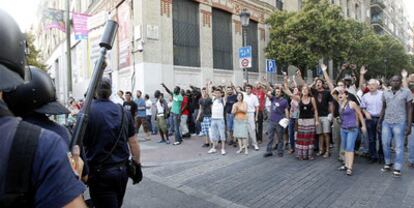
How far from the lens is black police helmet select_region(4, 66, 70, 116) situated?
1761 mm

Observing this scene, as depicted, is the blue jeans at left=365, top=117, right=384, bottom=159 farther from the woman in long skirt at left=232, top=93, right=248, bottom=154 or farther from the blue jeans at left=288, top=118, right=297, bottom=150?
the woman in long skirt at left=232, top=93, right=248, bottom=154

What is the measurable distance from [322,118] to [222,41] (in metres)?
12.4

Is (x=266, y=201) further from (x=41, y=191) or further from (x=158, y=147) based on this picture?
(x=158, y=147)

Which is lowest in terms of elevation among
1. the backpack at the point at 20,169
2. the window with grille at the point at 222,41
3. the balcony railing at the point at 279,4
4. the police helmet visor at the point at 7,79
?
the backpack at the point at 20,169

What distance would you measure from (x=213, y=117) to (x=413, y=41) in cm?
14001

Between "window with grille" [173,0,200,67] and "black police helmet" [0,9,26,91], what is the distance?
53.1 ft

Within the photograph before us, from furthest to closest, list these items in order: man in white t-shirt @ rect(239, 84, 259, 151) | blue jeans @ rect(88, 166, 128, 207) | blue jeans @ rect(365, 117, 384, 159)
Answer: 1. man in white t-shirt @ rect(239, 84, 259, 151)
2. blue jeans @ rect(365, 117, 384, 159)
3. blue jeans @ rect(88, 166, 128, 207)

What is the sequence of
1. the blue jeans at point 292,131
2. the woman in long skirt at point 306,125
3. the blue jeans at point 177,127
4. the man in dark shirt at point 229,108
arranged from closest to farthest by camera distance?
the woman in long skirt at point 306,125, the blue jeans at point 292,131, the man in dark shirt at point 229,108, the blue jeans at point 177,127

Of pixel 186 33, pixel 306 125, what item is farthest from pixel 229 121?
pixel 186 33

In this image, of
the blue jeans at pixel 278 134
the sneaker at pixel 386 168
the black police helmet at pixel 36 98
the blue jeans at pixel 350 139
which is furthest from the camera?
the blue jeans at pixel 278 134

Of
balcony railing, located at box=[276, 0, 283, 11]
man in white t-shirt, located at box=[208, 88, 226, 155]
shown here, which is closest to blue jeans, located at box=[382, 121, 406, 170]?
man in white t-shirt, located at box=[208, 88, 226, 155]

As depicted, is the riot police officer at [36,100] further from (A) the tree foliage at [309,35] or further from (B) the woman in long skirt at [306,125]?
(A) the tree foliage at [309,35]

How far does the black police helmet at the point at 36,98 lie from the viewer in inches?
69.3

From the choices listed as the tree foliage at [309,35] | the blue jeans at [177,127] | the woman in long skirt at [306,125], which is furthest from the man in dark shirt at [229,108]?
the tree foliage at [309,35]
